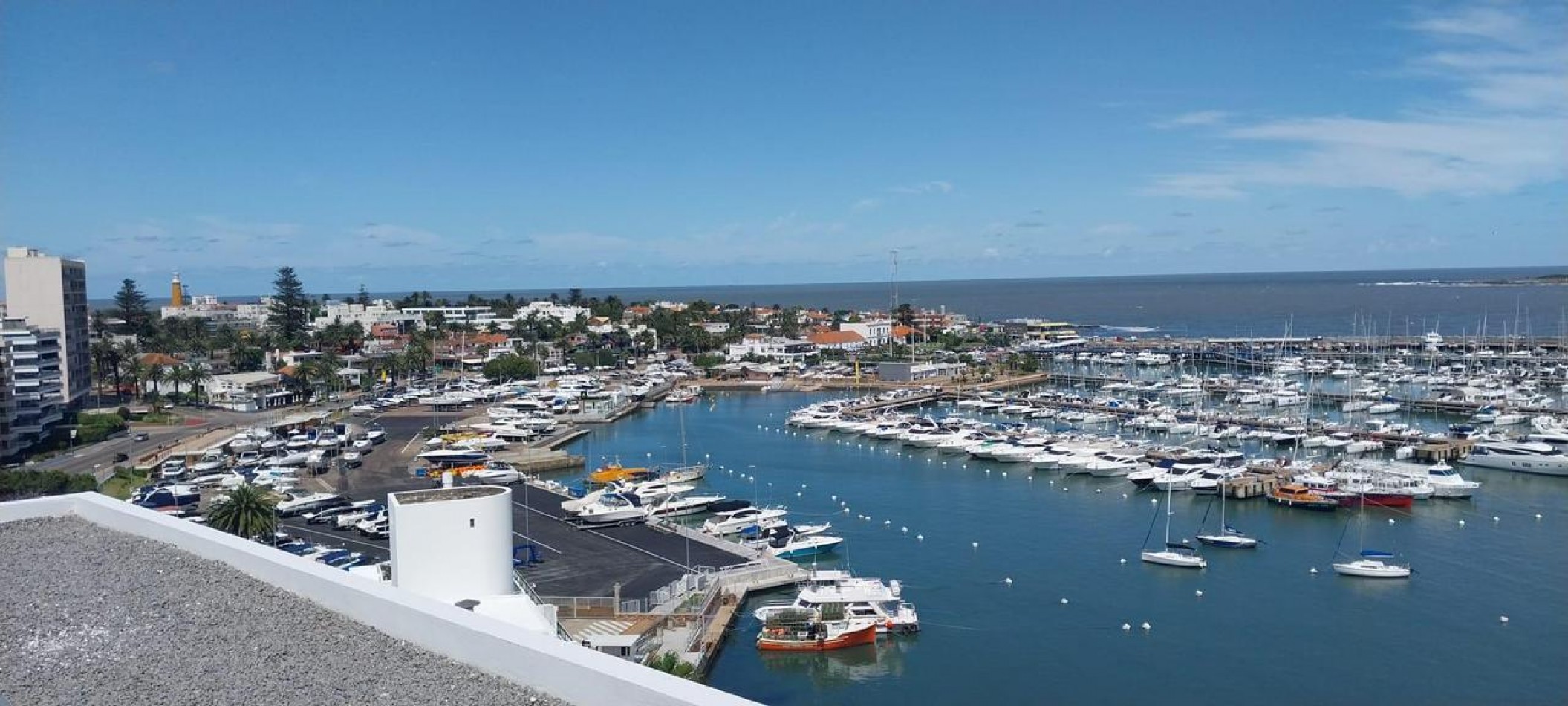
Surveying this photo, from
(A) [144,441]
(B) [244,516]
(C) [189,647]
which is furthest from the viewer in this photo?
(A) [144,441]

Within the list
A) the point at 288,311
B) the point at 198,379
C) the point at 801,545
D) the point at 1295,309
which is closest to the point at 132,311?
the point at 288,311

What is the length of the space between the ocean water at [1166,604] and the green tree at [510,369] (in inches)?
726

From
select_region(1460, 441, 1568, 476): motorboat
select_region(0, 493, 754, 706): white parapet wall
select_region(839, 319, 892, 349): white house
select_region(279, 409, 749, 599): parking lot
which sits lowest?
select_region(279, 409, 749, 599): parking lot

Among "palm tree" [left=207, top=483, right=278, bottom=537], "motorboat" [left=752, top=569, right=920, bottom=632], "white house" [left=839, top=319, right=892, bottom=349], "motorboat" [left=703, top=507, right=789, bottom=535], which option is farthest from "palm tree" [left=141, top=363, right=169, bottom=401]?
"white house" [left=839, top=319, right=892, bottom=349]

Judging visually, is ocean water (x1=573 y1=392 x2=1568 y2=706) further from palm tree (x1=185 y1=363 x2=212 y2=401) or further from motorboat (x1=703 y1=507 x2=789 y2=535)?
palm tree (x1=185 y1=363 x2=212 y2=401)

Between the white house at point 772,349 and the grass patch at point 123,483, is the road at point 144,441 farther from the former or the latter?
the white house at point 772,349

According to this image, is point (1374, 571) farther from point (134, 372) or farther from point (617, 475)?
point (134, 372)

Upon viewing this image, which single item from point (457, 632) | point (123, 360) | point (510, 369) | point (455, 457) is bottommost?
point (455, 457)

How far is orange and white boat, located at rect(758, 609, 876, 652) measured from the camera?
36.9 feet

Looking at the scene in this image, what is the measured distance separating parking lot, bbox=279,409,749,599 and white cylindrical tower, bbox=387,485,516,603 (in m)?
6.62

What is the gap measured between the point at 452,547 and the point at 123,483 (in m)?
16.8

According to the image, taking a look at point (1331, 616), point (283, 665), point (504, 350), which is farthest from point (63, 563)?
point (504, 350)

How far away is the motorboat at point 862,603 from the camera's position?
11.7 m

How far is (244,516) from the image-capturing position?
1340cm
